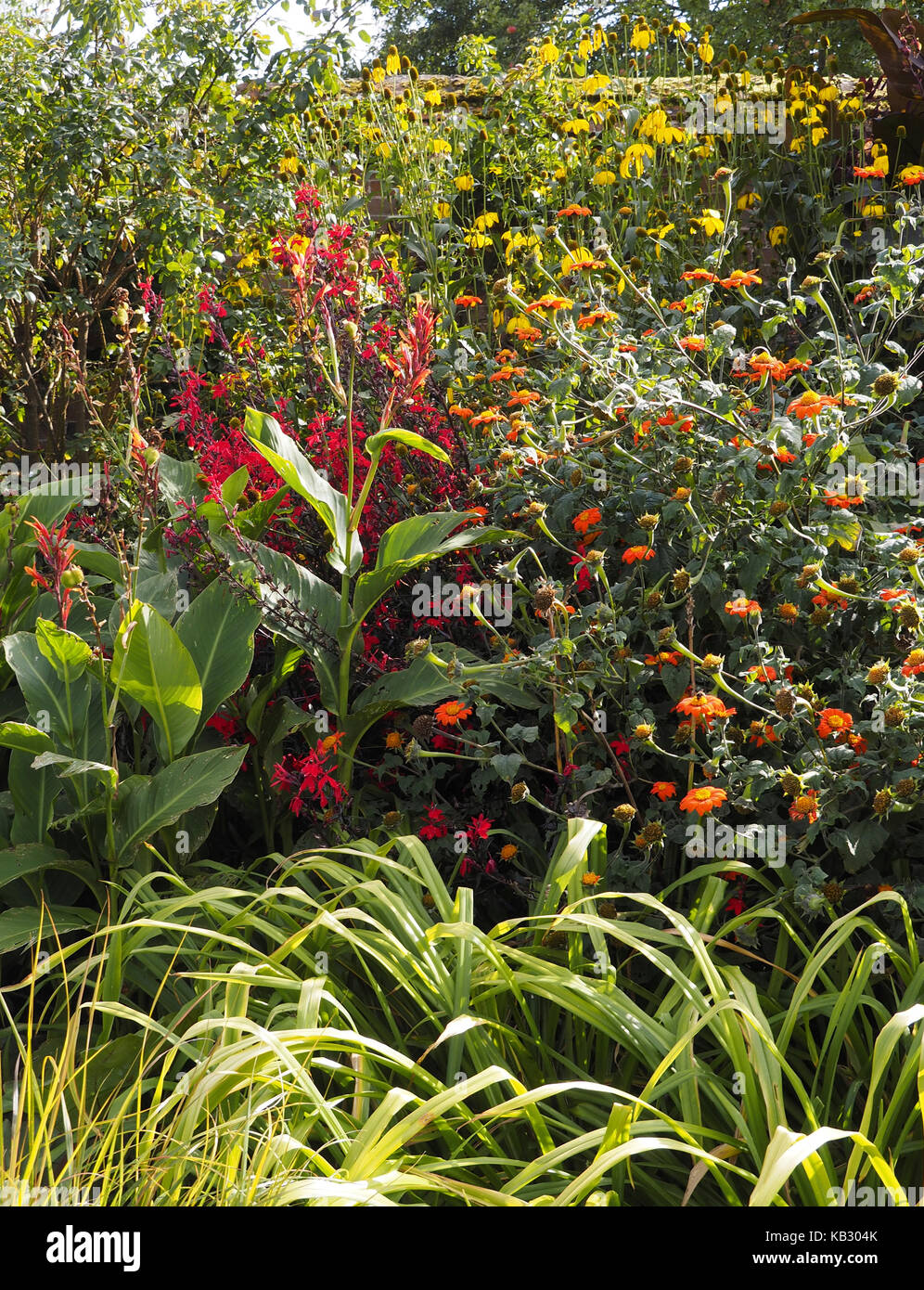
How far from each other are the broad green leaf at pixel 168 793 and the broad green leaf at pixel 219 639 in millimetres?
201

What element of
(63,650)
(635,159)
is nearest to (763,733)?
(63,650)

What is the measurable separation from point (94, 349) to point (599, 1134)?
5.29m

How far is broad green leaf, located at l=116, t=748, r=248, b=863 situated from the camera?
223 cm

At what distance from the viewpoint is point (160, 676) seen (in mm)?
2293

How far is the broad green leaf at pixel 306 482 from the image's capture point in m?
2.39

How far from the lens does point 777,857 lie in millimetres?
1906

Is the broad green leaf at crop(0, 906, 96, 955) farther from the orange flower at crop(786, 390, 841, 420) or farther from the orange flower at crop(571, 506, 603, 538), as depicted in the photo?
the orange flower at crop(786, 390, 841, 420)

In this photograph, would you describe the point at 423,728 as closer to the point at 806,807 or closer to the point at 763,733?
the point at 763,733

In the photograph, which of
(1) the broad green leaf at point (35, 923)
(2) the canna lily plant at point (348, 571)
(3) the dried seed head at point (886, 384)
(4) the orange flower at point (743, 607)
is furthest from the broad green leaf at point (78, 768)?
(3) the dried seed head at point (886, 384)

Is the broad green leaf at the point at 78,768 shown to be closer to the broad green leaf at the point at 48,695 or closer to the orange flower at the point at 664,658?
the broad green leaf at the point at 48,695

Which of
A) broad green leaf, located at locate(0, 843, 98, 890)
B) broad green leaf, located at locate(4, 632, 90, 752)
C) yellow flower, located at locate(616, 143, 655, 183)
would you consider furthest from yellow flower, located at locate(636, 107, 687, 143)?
broad green leaf, located at locate(0, 843, 98, 890)

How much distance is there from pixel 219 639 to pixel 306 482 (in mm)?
405

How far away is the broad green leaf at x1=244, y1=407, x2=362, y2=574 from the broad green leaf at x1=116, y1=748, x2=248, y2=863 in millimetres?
502
